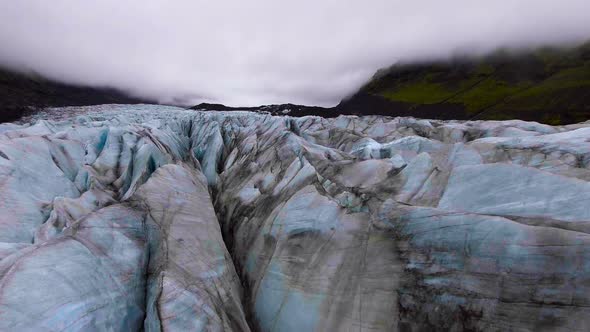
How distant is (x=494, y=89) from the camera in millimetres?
92500

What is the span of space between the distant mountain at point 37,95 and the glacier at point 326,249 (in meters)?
79.7

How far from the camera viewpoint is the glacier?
531 cm

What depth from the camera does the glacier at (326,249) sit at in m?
5.31

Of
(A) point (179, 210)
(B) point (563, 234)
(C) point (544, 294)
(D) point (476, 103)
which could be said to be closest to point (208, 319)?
(A) point (179, 210)

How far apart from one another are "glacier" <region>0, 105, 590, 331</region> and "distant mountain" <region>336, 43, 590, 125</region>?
2973 inches

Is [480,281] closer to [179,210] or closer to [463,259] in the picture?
[463,259]

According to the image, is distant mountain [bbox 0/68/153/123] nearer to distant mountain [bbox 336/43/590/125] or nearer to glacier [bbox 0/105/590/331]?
glacier [bbox 0/105/590/331]

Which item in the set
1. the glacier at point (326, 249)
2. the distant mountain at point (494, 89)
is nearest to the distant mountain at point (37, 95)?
the glacier at point (326, 249)

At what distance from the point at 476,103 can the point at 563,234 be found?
99.3 meters

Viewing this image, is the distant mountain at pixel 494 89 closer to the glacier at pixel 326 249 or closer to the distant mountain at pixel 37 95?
the glacier at pixel 326 249

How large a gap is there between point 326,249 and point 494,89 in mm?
108389

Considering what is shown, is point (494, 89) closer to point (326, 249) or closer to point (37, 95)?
point (326, 249)

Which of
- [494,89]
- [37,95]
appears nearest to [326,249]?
[494,89]

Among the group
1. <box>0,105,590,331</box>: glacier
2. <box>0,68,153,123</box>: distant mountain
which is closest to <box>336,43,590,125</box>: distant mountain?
<box>0,105,590,331</box>: glacier
